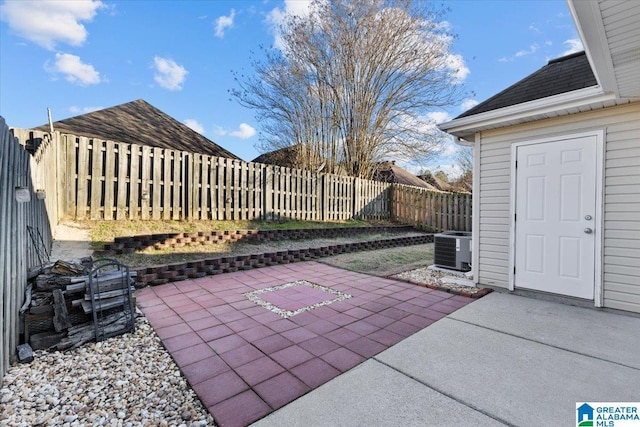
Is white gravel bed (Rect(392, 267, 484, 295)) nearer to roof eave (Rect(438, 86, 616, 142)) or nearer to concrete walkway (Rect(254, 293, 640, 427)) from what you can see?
concrete walkway (Rect(254, 293, 640, 427))

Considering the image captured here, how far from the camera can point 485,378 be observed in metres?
1.95

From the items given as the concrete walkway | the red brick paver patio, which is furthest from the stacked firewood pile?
the concrete walkway

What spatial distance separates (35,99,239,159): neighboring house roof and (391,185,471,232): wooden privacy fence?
6.39 meters

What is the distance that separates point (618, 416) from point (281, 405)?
198 centimetres

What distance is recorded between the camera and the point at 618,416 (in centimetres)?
165

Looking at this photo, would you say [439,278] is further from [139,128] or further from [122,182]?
[139,128]

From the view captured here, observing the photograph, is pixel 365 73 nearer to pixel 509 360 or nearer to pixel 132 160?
pixel 132 160

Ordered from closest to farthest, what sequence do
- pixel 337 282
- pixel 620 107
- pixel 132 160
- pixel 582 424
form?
pixel 582 424
pixel 620 107
pixel 337 282
pixel 132 160

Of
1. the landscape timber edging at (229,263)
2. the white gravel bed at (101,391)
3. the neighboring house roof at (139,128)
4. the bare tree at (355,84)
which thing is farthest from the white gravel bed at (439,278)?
the neighboring house roof at (139,128)

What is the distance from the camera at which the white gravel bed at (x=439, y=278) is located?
13.7ft

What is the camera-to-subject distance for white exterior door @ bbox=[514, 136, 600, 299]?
3.34 meters

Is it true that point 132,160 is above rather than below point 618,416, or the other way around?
above

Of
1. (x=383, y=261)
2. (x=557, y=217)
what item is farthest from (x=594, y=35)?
(x=383, y=261)

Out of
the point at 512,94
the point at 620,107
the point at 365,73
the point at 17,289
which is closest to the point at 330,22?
the point at 365,73
